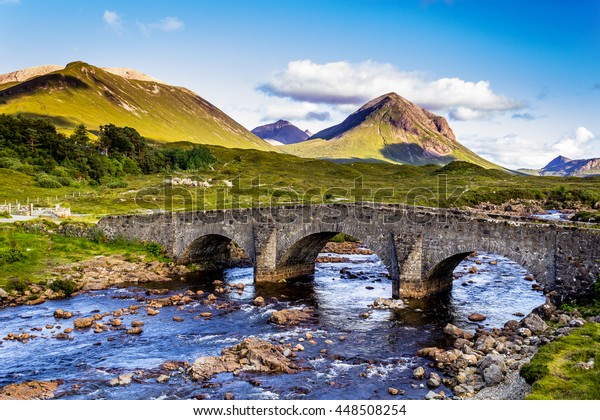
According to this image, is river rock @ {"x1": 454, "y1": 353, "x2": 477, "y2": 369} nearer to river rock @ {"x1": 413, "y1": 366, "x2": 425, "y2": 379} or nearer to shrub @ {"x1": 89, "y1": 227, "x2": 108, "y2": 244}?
river rock @ {"x1": 413, "y1": 366, "x2": 425, "y2": 379}

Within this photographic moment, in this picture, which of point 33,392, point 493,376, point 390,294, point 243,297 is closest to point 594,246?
point 493,376

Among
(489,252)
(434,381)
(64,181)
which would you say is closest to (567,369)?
(434,381)

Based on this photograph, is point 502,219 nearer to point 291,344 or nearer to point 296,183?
point 291,344

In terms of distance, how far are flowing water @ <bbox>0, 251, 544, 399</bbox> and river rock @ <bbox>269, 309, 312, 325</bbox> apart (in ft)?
2.15

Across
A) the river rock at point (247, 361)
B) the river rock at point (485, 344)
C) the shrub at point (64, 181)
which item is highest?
the shrub at point (64, 181)

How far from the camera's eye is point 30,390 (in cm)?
2178

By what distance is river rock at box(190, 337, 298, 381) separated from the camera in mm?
23734

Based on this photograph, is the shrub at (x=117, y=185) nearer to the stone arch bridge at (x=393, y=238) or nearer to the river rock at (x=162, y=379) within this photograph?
the stone arch bridge at (x=393, y=238)

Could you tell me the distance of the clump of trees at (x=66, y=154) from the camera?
87.1 metres

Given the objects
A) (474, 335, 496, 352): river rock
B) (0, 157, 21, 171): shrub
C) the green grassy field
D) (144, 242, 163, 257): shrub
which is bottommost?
(474, 335, 496, 352): river rock

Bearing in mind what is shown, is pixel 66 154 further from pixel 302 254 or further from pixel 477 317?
pixel 477 317

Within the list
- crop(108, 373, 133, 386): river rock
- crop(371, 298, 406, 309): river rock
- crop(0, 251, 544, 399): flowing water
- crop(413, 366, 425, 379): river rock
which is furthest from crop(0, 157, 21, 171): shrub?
crop(413, 366, 425, 379): river rock

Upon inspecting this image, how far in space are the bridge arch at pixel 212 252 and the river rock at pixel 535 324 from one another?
2806 centimetres

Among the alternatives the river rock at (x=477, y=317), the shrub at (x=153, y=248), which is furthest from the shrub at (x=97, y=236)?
A: the river rock at (x=477, y=317)
